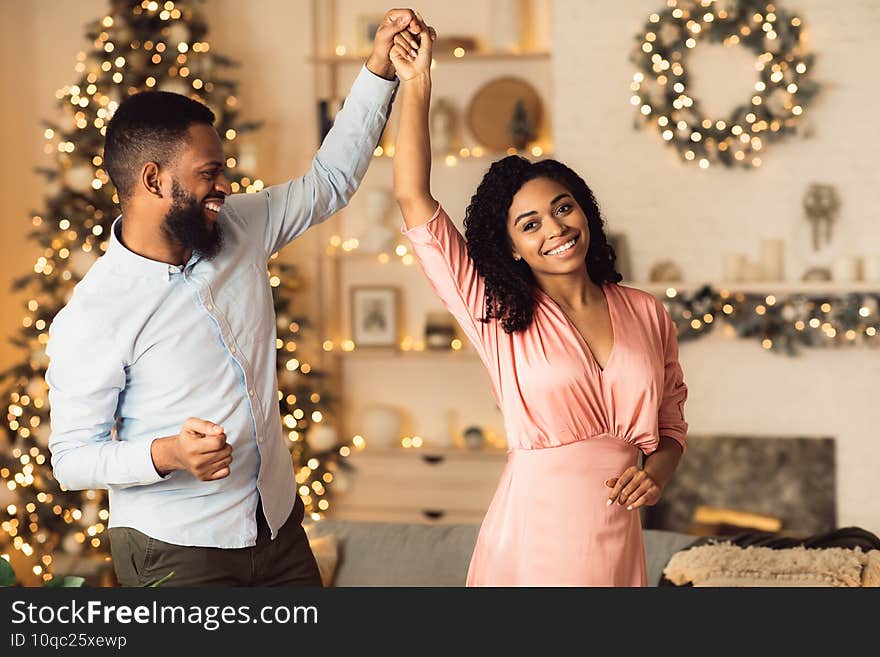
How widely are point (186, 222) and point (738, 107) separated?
3.31m

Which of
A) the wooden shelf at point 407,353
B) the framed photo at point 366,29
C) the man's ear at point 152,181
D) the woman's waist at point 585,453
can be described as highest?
the framed photo at point 366,29

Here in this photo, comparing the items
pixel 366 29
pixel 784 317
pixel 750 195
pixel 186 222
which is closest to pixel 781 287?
pixel 784 317

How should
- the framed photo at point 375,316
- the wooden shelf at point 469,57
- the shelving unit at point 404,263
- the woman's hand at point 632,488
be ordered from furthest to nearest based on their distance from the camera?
the framed photo at point 375,316
the shelving unit at point 404,263
the wooden shelf at point 469,57
the woman's hand at point 632,488

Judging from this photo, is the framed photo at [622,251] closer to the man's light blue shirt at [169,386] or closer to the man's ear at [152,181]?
the man's light blue shirt at [169,386]

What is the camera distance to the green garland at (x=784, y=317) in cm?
445

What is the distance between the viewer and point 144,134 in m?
1.85

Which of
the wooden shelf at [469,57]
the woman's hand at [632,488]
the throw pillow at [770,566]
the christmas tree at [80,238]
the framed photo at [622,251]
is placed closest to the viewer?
the woman's hand at [632,488]

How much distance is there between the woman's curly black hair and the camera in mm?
1870

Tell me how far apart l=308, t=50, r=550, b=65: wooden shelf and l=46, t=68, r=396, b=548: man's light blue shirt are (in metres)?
3.15

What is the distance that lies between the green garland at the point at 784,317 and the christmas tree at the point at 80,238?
1.74 m

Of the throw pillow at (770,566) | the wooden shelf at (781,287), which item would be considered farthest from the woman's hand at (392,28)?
the wooden shelf at (781,287)

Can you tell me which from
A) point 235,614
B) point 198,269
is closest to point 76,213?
point 198,269

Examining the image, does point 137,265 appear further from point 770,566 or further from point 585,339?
point 770,566

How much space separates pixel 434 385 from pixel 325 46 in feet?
5.89
